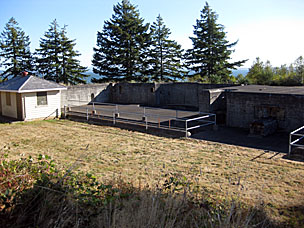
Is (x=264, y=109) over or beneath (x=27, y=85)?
beneath

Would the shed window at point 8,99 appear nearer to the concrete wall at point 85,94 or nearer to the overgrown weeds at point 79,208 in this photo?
the concrete wall at point 85,94

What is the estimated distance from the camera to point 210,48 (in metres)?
36.0

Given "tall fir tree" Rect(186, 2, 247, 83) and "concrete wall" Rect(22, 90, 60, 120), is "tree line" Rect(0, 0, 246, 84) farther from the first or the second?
"concrete wall" Rect(22, 90, 60, 120)

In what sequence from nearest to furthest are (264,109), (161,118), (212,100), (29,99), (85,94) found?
1. (264,109)
2. (212,100)
3. (161,118)
4. (29,99)
5. (85,94)

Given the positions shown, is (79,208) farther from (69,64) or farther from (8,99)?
(69,64)

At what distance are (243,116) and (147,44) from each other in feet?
75.8

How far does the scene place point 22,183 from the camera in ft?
12.8

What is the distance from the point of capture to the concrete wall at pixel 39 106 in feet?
61.3

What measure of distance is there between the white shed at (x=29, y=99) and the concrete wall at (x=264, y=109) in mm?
11291

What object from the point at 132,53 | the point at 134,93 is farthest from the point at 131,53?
the point at 134,93

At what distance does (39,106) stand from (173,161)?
12.2 m

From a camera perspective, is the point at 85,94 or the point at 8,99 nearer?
the point at 8,99

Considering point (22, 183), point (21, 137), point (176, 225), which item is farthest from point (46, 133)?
point (176, 225)

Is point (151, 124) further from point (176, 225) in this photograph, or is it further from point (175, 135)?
point (176, 225)
